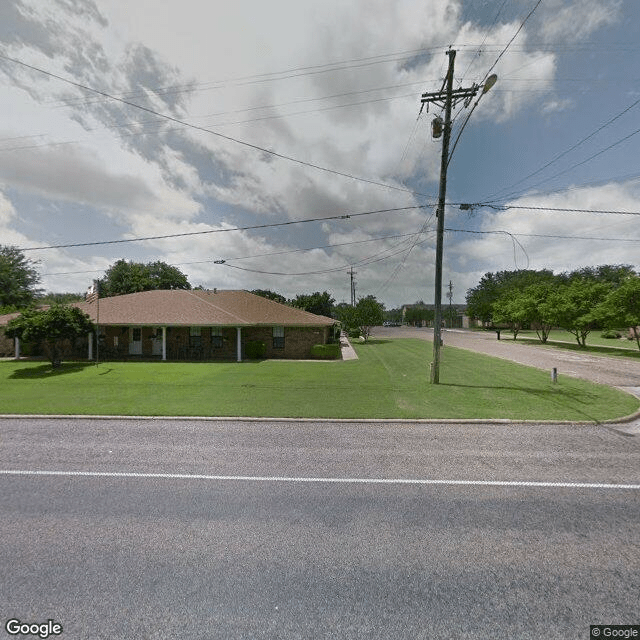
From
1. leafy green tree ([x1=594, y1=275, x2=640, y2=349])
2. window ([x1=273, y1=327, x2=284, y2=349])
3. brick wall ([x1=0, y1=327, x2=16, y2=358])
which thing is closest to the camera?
leafy green tree ([x1=594, y1=275, x2=640, y2=349])

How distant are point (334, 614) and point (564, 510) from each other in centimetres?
332

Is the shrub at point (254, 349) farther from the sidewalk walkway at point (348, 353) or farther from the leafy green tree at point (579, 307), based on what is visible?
the leafy green tree at point (579, 307)

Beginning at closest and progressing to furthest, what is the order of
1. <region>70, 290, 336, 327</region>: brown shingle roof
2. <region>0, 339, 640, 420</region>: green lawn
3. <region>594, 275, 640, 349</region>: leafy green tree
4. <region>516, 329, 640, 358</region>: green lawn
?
<region>0, 339, 640, 420</region>: green lawn
<region>70, 290, 336, 327</region>: brown shingle roof
<region>594, 275, 640, 349</region>: leafy green tree
<region>516, 329, 640, 358</region>: green lawn

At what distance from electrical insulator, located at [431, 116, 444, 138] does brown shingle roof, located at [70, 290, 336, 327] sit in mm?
12302

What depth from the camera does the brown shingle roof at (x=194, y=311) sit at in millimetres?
20266

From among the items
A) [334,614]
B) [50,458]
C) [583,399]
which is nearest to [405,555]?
[334,614]

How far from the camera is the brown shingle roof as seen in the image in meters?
20.3

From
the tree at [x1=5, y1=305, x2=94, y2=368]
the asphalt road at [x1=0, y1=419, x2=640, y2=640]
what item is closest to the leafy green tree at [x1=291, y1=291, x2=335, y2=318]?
the tree at [x1=5, y1=305, x2=94, y2=368]

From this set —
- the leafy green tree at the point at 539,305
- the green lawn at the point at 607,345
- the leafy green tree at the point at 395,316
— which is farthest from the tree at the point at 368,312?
the leafy green tree at the point at 395,316

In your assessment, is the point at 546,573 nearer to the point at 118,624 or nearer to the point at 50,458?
the point at 118,624

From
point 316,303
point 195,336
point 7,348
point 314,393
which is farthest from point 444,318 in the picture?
point 7,348

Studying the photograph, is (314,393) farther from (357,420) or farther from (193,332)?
(193,332)

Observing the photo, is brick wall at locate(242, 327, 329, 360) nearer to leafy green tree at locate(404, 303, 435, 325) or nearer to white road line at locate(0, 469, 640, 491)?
white road line at locate(0, 469, 640, 491)

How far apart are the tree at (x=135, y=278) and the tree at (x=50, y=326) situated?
33.7m
